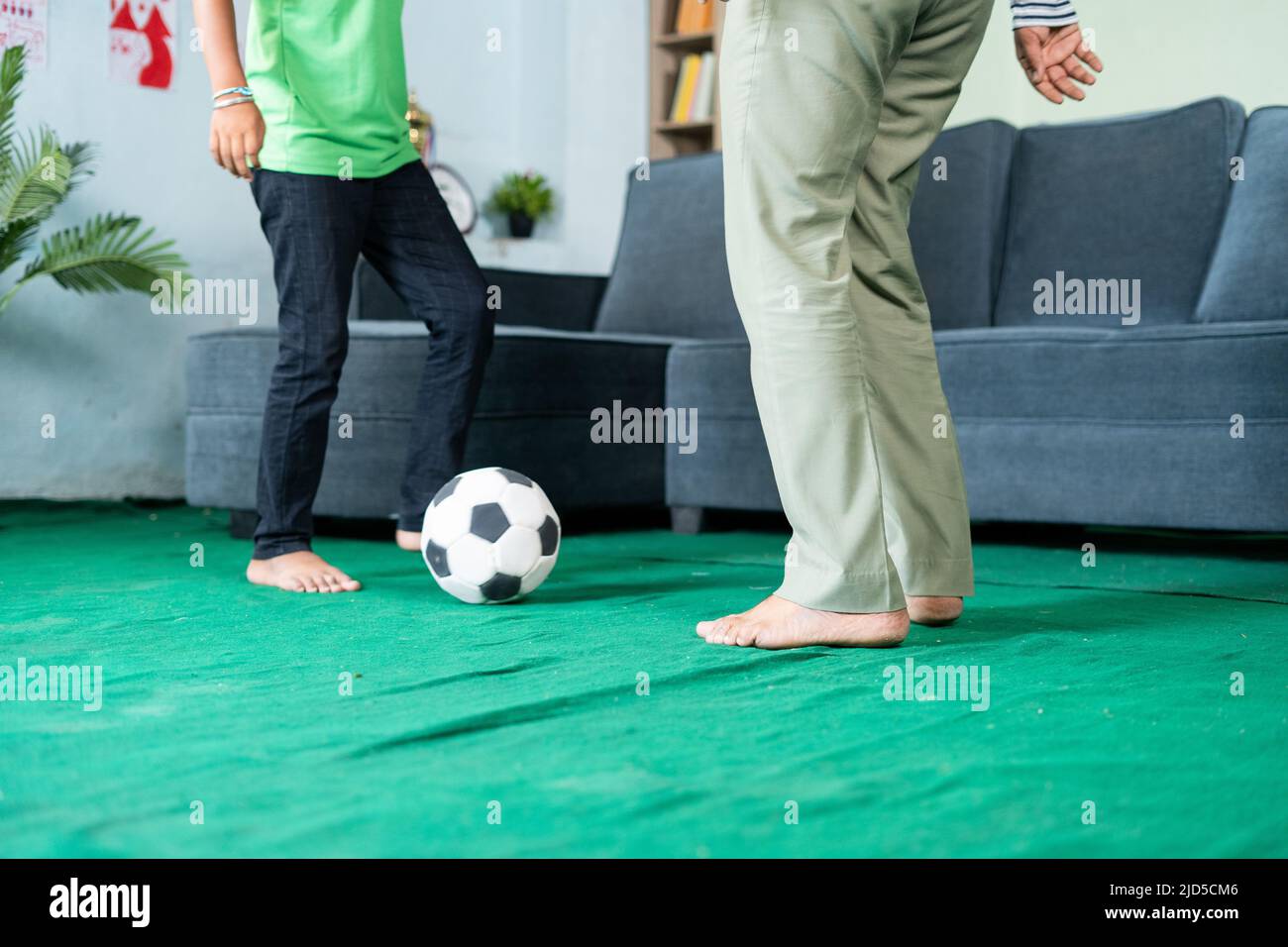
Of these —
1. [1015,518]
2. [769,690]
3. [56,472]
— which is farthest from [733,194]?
[56,472]

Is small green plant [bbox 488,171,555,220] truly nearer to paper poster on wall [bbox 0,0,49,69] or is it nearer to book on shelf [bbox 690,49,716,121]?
book on shelf [bbox 690,49,716,121]

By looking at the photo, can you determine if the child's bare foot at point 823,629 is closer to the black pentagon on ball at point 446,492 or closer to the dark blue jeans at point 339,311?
the black pentagon on ball at point 446,492

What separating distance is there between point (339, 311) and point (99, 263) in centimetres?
154

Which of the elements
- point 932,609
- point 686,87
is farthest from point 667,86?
point 932,609

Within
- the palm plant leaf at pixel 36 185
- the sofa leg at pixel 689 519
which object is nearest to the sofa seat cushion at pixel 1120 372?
the sofa leg at pixel 689 519

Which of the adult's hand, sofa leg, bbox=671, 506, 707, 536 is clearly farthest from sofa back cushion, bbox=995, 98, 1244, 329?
the adult's hand

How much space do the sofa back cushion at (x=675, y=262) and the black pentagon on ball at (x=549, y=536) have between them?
156 cm

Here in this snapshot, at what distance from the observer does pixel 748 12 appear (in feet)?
4.81

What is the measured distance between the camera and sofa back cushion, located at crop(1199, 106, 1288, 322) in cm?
276

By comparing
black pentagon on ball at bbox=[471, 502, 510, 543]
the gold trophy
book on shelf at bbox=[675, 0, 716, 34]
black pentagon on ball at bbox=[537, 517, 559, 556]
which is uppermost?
book on shelf at bbox=[675, 0, 716, 34]

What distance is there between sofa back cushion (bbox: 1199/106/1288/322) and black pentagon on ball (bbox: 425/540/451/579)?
1.79 meters

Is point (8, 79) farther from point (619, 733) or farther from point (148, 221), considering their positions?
point (619, 733)

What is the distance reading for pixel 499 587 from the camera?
189 cm
